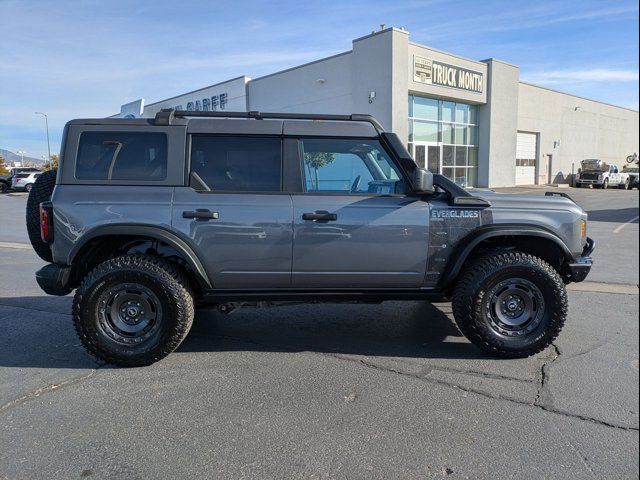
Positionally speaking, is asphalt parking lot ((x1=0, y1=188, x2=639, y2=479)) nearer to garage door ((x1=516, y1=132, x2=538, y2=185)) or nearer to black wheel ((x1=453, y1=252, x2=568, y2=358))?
black wheel ((x1=453, y1=252, x2=568, y2=358))

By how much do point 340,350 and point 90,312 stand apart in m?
2.15

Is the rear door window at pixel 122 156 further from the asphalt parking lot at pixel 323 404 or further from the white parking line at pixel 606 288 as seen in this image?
the white parking line at pixel 606 288

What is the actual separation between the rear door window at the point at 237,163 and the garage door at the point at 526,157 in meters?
32.5

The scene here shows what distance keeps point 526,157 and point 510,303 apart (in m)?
33.4

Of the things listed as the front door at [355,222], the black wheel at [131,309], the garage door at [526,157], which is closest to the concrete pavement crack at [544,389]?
the front door at [355,222]

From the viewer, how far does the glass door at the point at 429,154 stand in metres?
25.4

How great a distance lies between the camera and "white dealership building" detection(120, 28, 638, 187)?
23219 millimetres

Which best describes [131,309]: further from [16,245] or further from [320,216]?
[16,245]

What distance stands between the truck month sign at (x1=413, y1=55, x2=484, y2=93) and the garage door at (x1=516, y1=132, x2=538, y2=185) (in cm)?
763

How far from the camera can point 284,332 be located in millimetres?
5043

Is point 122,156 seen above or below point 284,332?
above

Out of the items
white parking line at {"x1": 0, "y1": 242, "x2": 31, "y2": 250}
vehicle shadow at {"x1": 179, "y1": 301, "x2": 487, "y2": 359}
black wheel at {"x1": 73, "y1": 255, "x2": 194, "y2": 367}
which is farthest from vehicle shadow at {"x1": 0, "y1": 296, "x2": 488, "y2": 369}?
white parking line at {"x1": 0, "y1": 242, "x2": 31, "y2": 250}

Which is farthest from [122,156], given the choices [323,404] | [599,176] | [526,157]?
[599,176]

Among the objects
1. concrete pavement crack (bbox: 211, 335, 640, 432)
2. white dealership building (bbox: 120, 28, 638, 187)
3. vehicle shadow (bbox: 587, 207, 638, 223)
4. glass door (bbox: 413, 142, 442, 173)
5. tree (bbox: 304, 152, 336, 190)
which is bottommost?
concrete pavement crack (bbox: 211, 335, 640, 432)
